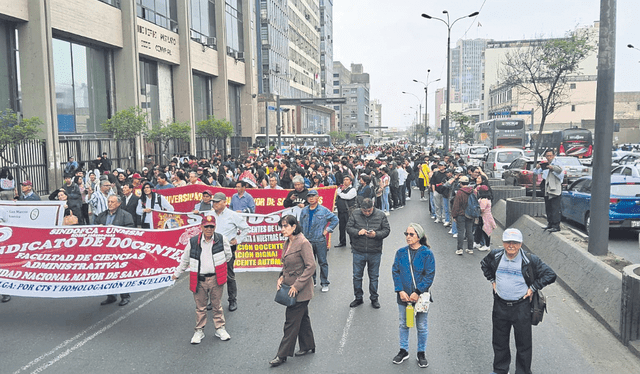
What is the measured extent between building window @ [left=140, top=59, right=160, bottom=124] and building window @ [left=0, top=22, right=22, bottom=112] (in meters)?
10.4

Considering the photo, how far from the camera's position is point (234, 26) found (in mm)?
49312

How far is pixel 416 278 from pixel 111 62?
2811 cm

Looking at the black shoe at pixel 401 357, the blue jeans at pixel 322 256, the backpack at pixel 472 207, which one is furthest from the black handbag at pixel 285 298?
the backpack at pixel 472 207

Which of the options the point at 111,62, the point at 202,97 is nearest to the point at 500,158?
the point at 111,62

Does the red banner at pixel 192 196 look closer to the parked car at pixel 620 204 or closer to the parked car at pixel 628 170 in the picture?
the parked car at pixel 620 204

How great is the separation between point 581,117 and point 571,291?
9197 cm

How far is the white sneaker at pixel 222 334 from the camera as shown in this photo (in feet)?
22.8

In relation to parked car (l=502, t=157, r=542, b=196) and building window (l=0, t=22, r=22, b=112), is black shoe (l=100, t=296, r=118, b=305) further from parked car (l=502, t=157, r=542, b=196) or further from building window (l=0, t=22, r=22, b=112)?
building window (l=0, t=22, r=22, b=112)

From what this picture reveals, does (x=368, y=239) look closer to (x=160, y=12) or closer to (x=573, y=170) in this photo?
(x=573, y=170)

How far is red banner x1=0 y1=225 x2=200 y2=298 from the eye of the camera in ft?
25.6

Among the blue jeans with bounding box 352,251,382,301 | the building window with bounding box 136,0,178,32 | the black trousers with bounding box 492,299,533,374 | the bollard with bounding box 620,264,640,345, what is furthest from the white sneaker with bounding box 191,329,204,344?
the building window with bounding box 136,0,178,32

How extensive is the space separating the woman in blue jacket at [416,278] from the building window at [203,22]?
37.0m

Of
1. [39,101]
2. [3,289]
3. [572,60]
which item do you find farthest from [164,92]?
[3,289]

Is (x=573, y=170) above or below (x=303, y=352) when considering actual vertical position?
above
